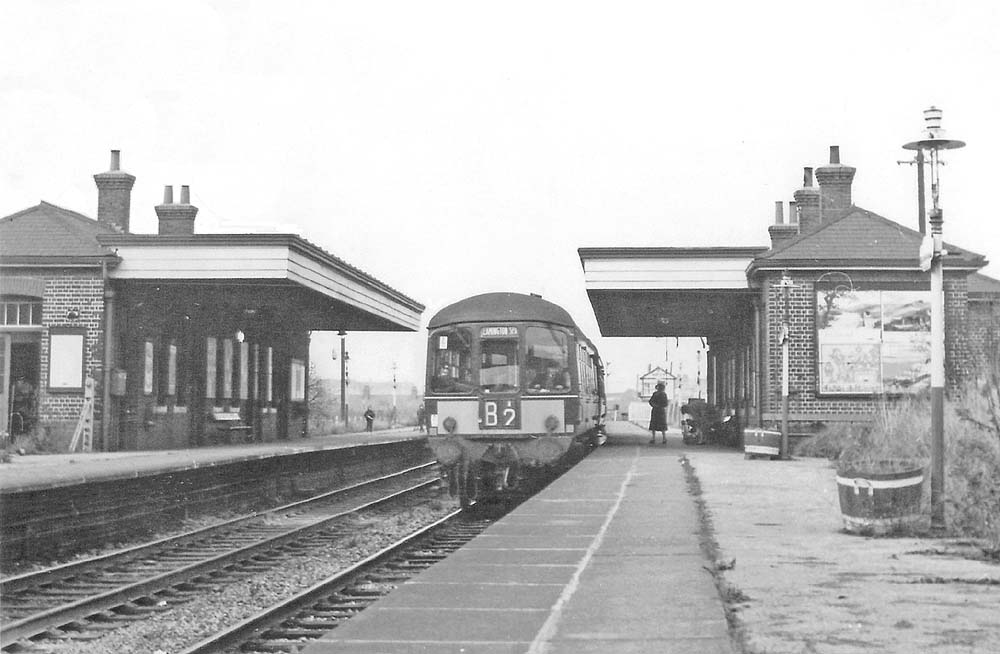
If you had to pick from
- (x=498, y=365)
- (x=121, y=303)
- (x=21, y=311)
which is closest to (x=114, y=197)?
(x=121, y=303)

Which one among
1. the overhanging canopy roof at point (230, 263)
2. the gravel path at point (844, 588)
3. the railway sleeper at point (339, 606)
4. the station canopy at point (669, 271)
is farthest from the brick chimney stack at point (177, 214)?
the railway sleeper at point (339, 606)

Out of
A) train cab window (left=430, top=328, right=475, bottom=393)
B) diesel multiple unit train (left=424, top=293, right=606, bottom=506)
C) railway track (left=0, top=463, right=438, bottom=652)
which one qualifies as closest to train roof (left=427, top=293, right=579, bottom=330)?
diesel multiple unit train (left=424, top=293, right=606, bottom=506)

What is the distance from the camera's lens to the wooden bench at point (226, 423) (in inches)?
1204

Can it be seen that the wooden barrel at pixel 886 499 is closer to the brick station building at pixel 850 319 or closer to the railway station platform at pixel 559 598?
the railway station platform at pixel 559 598

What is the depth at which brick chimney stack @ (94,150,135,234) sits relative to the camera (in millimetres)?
27484

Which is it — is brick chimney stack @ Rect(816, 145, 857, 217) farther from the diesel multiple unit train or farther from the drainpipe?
the drainpipe

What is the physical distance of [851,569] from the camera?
8.11m

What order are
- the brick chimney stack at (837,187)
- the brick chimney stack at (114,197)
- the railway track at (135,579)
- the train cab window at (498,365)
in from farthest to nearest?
1. the brick chimney stack at (114,197)
2. the brick chimney stack at (837,187)
3. the train cab window at (498,365)
4. the railway track at (135,579)

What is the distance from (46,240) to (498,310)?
12.4 metres

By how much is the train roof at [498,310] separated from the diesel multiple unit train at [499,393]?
0.6 inches

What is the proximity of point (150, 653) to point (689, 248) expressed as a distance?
19.6 metres

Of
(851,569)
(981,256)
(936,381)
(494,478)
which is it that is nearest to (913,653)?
(851,569)

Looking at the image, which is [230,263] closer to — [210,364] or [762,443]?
[210,364]

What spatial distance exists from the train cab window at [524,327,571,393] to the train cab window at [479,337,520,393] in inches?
7.8
